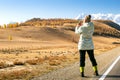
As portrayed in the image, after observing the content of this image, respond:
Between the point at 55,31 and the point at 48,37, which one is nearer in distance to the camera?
the point at 48,37

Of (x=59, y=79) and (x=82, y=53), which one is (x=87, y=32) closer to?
(x=82, y=53)

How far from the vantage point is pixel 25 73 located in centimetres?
1407

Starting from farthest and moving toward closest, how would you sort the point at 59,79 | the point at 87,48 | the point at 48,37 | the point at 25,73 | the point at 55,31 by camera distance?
the point at 55,31 → the point at 48,37 → the point at 25,73 → the point at 87,48 → the point at 59,79

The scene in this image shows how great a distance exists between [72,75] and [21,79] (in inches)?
84.7

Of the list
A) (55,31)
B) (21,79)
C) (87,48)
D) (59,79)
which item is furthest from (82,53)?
(55,31)

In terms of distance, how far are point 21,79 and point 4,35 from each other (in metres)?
82.9

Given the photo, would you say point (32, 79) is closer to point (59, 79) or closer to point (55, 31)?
point (59, 79)

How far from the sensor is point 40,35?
101500mm

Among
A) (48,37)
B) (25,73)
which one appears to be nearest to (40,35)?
(48,37)

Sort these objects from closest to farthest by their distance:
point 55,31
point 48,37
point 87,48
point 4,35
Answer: point 87,48, point 4,35, point 48,37, point 55,31

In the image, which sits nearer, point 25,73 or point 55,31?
point 25,73

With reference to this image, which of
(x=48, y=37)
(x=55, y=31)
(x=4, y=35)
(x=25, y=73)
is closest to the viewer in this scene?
(x=25, y=73)

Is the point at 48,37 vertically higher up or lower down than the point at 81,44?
lower down

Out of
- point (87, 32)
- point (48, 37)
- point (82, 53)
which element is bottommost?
point (48, 37)
